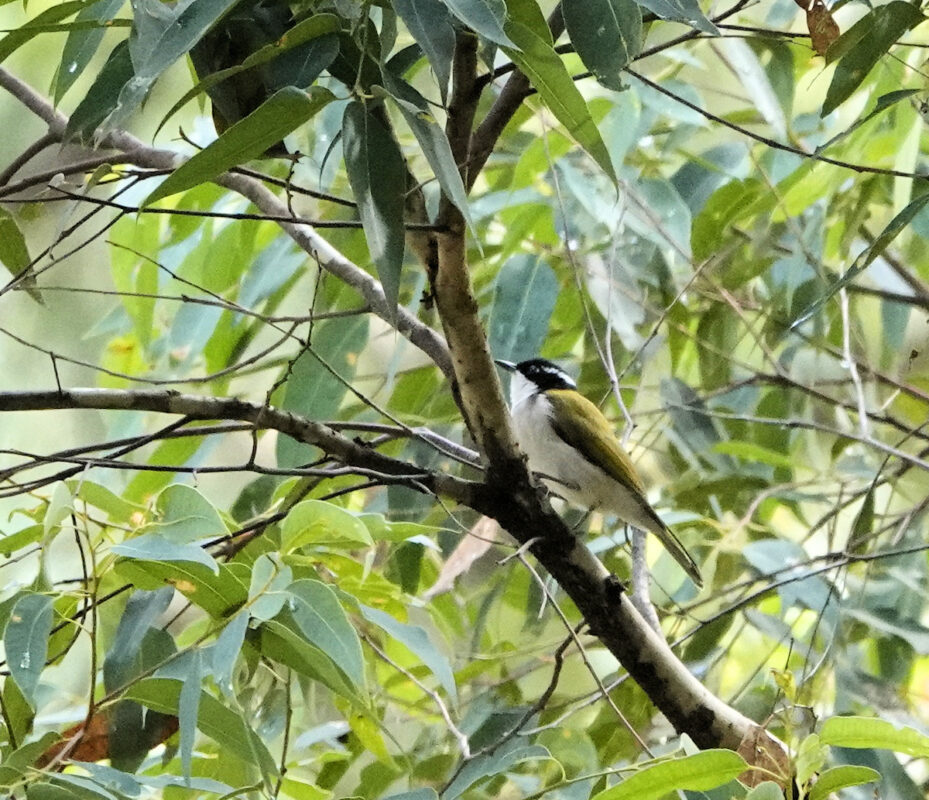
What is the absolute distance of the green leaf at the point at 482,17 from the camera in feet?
Result: 2.88

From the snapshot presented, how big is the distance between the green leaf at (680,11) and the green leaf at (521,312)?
104 cm

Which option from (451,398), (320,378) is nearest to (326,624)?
(320,378)

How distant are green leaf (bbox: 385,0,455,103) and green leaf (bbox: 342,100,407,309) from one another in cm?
10

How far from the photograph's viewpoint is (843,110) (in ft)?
8.89

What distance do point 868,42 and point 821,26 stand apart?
12cm

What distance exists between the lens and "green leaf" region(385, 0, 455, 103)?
0.92 meters

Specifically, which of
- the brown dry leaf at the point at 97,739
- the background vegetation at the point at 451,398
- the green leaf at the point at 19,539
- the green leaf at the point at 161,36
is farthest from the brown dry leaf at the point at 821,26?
the brown dry leaf at the point at 97,739

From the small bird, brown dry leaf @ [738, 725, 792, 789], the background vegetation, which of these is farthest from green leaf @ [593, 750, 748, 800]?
the small bird

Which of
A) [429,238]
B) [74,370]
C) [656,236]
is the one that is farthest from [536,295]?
[74,370]

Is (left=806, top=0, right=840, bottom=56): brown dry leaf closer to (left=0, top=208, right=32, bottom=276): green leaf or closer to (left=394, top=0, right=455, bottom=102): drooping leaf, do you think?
(left=394, top=0, right=455, bottom=102): drooping leaf

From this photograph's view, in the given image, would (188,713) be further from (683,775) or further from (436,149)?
(436,149)

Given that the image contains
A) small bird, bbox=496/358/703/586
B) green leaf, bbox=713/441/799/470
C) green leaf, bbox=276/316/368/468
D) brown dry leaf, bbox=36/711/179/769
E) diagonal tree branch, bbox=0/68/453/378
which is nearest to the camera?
brown dry leaf, bbox=36/711/179/769

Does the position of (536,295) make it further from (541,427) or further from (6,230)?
(6,230)

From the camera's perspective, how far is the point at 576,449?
2609 mm
